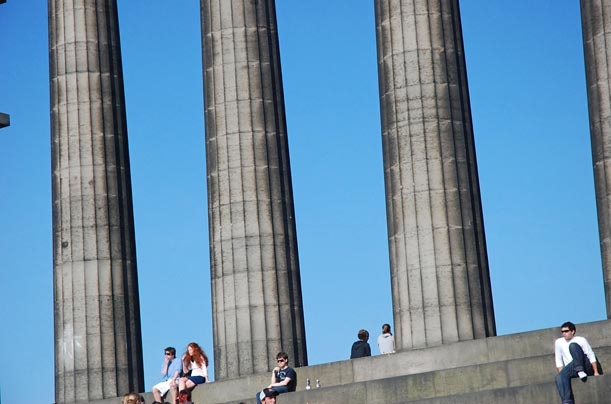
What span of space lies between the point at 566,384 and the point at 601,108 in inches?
822

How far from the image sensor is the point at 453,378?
227ft

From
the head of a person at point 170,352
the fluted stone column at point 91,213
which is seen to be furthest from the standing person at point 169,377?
the fluted stone column at point 91,213

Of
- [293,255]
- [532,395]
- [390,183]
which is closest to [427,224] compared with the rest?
[390,183]

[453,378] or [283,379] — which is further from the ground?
[283,379]

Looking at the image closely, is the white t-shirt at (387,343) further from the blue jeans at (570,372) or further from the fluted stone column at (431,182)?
the blue jeans at (570,372)

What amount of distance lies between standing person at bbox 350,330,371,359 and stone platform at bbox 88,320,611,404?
10.4ft

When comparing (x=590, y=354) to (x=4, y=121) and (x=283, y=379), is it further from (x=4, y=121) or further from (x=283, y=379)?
(x=4, y=121)

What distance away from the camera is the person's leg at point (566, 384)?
59062 mm

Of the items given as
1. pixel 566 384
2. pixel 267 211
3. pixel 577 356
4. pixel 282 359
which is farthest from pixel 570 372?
pixel 267 211

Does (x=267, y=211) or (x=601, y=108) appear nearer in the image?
(x=601, y=108)

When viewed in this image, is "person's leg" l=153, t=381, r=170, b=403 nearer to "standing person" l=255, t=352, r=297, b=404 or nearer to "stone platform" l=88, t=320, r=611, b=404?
"stone platform" l=88, t=320, r=611, b=404

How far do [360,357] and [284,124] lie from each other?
16727 mm

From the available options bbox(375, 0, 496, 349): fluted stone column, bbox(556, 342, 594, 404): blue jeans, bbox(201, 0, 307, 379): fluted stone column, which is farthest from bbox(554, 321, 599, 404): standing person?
bbox(201, 0, 307, 379): fluted stone column

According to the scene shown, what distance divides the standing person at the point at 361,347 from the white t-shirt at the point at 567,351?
19.7 meters
